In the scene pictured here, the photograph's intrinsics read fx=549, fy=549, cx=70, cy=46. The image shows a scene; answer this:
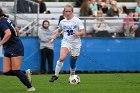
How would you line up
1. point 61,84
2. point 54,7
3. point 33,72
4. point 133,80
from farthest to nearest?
point 54,7 → point 33,72 → point 133,80 → point 61,84

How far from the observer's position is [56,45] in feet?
76.9

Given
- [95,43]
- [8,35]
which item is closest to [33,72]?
[95,43]

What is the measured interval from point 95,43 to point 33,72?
2943 millimetres

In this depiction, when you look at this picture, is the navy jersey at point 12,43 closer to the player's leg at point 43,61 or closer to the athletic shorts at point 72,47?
the athletic shorts at point 72,47

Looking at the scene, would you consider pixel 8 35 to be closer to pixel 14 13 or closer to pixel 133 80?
pixel 133 80

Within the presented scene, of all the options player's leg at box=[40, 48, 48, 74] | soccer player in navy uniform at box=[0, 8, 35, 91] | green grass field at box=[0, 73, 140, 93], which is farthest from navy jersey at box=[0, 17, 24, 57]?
player's leg at box=[40, 48, 48, 74]

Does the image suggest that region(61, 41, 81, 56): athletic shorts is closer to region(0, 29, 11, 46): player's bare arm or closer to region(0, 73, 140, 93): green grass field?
region(0, 73, 140, 93): green grass field

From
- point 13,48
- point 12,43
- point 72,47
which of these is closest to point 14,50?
point 13,48

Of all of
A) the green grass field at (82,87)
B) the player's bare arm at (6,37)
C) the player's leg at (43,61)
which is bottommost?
the player's leg at (43,61)

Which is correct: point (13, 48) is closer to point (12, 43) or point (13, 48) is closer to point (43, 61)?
point (12, 43)

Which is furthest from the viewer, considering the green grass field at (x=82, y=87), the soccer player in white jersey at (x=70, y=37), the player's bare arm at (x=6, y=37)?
the soccer player in white jersey at (x=70, y=37)

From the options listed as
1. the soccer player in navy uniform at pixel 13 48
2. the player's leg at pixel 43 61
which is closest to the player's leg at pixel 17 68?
the soccer player in navy uniform at pixel 13 48

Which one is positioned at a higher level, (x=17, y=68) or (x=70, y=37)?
(x=70, y=37)

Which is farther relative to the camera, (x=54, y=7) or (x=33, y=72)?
(x=54, y=7)
